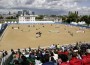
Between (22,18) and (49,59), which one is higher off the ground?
(49,59)

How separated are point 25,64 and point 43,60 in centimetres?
97

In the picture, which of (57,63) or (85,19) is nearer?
(57,63)

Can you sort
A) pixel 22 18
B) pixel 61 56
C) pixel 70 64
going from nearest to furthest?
pixel 70 64
pixel 61 56
pixel 22 18

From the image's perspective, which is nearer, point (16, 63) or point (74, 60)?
point (74, 60)

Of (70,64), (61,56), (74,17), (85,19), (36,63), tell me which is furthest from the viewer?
(74,17)

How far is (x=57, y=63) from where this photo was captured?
31.4 ft

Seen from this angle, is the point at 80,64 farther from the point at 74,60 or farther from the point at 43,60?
the point at 43,60

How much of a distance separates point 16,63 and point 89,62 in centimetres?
298

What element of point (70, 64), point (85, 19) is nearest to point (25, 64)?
point (70, 64)

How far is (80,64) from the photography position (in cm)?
905

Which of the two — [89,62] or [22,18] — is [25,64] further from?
[22,18]

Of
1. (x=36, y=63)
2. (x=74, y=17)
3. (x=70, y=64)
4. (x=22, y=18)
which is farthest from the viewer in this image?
(x=22, y=18)

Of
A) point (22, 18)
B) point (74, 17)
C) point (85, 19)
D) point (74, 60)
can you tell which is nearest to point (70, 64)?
point (74, 60)

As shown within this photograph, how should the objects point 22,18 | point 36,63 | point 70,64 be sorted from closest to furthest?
point 70,64, point 36,63, point 22,18
